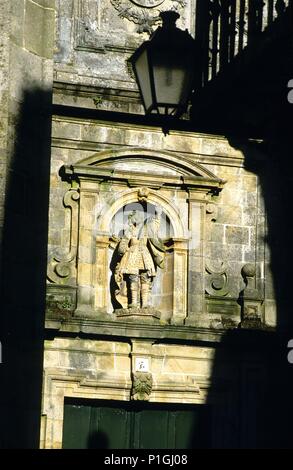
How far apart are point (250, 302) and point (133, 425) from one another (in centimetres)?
206

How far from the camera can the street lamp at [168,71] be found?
1120 centimetres

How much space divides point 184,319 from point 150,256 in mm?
856

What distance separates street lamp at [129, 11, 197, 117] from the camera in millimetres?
11195

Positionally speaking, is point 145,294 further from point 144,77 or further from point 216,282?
point 144,77

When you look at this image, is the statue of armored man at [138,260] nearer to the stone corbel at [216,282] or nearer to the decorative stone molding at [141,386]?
the stone corbel at [216,282]

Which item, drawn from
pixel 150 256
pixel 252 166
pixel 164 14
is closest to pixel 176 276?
pixel 150 256

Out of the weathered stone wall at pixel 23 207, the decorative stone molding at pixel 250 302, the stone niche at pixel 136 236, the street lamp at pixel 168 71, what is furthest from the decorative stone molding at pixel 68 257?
the weathered stone wall at pixel 23 207

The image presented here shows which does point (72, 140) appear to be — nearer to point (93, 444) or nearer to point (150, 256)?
point (150, 256)

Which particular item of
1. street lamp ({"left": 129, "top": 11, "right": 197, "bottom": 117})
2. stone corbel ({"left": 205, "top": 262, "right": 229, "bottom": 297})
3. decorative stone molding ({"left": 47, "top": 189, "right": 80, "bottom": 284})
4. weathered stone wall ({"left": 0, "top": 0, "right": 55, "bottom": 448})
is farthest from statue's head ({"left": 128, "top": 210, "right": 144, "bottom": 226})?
weathered stone wall ({"left": 0, "top": 0, "right": 55, "bottom": 448})

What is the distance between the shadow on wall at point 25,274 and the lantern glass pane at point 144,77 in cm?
258

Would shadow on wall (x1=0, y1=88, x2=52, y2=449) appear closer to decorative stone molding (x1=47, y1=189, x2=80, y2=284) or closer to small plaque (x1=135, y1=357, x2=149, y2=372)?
decorative stone molding (x1=47, y1=189, x2=80, y2=284)

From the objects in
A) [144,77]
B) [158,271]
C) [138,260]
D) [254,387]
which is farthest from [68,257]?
[144,77]

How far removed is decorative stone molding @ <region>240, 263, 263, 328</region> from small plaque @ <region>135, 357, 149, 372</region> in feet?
4.09

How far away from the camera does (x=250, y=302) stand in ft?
61.9
